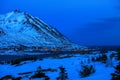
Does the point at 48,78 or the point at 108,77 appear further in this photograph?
the point at 48,78

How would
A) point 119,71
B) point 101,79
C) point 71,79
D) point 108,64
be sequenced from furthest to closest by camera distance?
point 108,64, point 71,79, point 101,79, point 119,71

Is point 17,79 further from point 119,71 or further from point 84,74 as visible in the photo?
point 119,71

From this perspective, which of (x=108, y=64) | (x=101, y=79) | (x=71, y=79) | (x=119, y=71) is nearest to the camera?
(x=119, y=71)

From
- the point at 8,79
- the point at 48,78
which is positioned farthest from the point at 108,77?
the point at 8,79

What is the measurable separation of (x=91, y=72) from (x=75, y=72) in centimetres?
426

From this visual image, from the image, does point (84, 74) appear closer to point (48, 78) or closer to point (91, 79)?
point (48, 78)

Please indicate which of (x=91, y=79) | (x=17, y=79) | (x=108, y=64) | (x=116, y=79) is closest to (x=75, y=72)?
(x=108, y=64)

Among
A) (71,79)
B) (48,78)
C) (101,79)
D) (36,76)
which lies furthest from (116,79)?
(36,76)

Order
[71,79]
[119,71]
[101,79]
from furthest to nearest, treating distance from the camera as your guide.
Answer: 1. [71,79]
2. [101,79]
3. [119,71]

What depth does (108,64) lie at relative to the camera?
124ft

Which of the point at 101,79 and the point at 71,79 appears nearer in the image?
the point at 101,79

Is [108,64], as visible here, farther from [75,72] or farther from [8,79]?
[8,79]

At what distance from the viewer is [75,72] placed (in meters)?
39.5

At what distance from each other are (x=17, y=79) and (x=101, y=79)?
13.5 m
